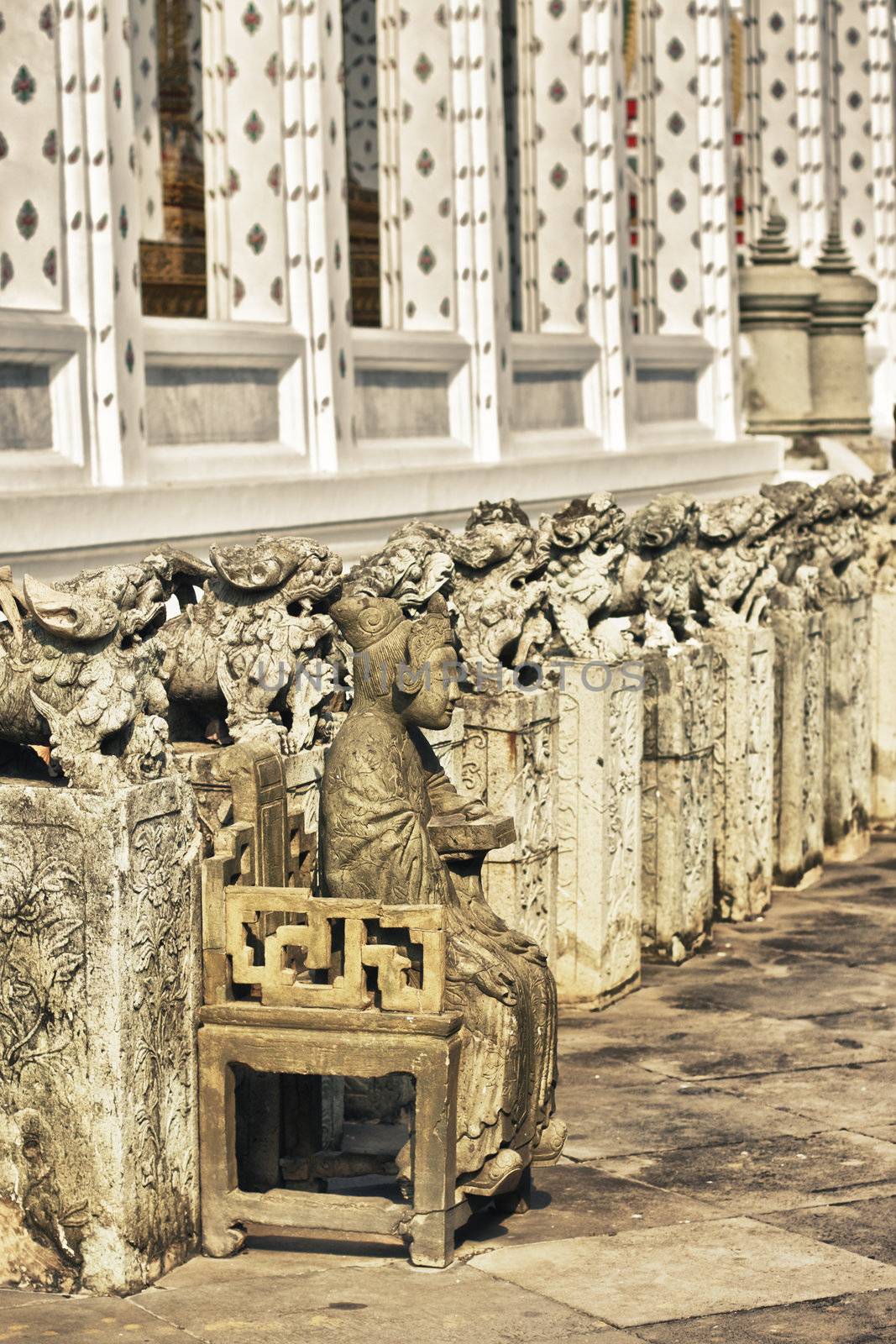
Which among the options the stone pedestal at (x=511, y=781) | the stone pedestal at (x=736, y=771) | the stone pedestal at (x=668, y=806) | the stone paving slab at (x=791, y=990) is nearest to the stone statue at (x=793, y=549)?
the stone pedestal at (x=736, y=771)

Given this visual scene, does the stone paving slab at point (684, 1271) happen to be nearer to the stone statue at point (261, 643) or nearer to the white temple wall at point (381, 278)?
the stone statue at point (261, 643)

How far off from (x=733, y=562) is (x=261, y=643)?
177 inches

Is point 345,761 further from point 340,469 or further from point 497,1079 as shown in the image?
point 340,469

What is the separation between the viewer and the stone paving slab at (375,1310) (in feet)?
19.4

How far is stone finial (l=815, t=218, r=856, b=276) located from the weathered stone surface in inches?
633

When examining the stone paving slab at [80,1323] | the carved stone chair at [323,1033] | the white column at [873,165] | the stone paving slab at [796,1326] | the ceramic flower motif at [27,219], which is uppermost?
the white column at [873,165]

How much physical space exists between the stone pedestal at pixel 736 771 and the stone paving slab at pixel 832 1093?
267 cm

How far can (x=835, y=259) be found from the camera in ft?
71.7

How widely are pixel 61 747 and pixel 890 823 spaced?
8.92 metres

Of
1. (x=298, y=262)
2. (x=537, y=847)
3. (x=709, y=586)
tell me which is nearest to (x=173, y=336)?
(x=298, y=262)

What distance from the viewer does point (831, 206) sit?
75.3 ft

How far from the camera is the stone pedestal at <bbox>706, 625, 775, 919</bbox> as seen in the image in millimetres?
11586

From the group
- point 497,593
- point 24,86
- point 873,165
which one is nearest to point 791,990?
point 497,593

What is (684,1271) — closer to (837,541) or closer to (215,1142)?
(215,1142)
